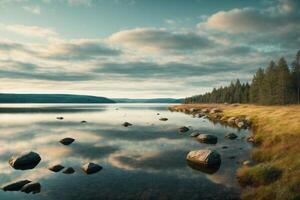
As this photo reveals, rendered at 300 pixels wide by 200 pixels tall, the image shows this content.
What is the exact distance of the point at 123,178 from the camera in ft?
82.5

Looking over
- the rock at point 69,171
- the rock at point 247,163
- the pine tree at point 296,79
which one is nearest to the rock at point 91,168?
the rock at point 69,171

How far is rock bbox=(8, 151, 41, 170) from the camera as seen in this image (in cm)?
2952

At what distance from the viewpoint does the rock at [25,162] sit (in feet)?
96.8

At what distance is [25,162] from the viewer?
99.0 feet

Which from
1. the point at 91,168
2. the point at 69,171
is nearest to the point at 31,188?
the point at 69,171

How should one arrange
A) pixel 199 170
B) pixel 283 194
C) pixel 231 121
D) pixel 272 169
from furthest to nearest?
pixel 231 121, pixel 199 170, pixel 272 169, pixel 283 194

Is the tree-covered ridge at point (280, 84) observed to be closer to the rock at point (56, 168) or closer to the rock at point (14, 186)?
the rock at point (56, 168)

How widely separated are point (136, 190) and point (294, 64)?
359 ft

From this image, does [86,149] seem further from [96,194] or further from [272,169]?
[272,169]

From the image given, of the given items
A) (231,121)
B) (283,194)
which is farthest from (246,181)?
(231,121)

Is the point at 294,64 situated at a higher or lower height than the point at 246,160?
higher

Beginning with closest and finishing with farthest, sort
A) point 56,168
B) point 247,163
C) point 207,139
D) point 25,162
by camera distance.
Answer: point 56,168 < point 247,163 < point 25,162 < point 207,139

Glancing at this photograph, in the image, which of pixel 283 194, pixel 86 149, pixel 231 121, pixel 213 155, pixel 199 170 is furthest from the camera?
pixel 231 121

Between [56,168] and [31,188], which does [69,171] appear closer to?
[56,168]
